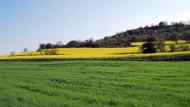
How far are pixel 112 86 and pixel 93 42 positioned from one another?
71018 millimetres

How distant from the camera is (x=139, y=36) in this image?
331ft

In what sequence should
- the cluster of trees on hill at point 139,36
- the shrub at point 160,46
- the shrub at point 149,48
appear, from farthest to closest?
the cluster of trees on hill at point 139,36, the shrub at point 160,46, the shrub at point 149,48

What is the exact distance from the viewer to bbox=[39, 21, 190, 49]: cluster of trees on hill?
86.7m

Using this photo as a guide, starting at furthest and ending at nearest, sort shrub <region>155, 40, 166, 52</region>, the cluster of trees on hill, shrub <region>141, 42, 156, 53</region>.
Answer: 1. the cluster of trees on hill
2. shrub <region>155, 40, 166, 52</region>
3. shrub <region>141, 42, 156, 53</region>

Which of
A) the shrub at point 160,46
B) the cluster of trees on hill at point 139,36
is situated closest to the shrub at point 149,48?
the shrub at point 160,46

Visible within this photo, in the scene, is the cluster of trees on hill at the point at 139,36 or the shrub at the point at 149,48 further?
the cluster of trees on hill at the point at 139,36

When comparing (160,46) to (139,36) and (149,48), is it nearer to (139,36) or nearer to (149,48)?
(149,48)

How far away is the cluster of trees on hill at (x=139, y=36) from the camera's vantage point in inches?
3413

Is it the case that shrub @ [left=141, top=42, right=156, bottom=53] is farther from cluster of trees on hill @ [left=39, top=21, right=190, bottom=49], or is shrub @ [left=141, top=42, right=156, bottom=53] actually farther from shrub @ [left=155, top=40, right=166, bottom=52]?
cluster of trees on hill @ [left=39, top=21, right=190, bottom=49]

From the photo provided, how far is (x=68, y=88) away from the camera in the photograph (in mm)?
18500

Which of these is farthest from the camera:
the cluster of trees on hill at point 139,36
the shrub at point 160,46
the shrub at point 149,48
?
the cluster of trees on hill at point 139,36

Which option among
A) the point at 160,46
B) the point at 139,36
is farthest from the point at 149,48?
the point at 139,36

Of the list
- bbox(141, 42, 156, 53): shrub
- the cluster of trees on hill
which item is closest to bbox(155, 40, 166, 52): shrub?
bbox(141, 42, 156, 53): shrub

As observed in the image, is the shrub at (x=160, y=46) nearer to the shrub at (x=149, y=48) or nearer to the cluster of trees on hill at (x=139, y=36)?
the shrub at (x=149, y=48)
